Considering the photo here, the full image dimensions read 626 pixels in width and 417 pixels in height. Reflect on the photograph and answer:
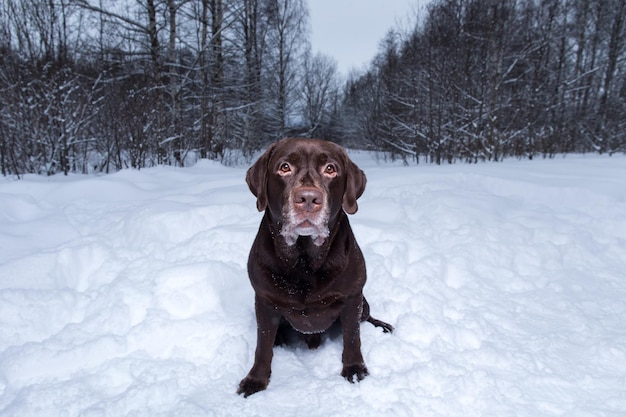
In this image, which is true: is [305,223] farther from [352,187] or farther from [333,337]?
[333,337]

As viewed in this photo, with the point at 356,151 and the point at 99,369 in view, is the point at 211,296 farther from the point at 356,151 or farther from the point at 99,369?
the point at 356,151

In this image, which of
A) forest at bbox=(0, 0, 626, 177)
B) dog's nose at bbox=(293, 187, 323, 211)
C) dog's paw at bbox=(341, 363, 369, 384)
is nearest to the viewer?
dog's nose at bbox=(293, 187, 323, 211)

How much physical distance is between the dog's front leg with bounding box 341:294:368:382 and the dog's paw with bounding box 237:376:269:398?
0.38 metres

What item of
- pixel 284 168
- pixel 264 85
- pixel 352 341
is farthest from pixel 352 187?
pixel 264 85

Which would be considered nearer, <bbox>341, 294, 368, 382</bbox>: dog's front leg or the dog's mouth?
the dog's mouth

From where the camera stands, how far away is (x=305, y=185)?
4.46 feet

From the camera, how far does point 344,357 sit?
165cm

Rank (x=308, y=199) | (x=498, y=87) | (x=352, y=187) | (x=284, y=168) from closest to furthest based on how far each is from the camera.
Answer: (x=308, y=199), (x=284, y=168), (x=352, y=187), (x=498, y=87)

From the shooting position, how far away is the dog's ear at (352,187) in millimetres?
1595

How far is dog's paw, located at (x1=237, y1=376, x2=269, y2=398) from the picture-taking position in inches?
60.6

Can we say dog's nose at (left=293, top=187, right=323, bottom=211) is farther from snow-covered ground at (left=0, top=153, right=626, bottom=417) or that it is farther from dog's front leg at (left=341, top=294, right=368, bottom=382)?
snow-covered ground at (left=0, top=153, right=626, bottom=417)

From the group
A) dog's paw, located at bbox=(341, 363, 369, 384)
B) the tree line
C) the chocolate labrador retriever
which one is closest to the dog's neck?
the chocolate labrador retriever

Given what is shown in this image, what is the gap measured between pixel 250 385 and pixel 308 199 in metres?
0.92

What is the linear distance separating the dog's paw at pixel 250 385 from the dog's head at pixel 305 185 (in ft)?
2.22
